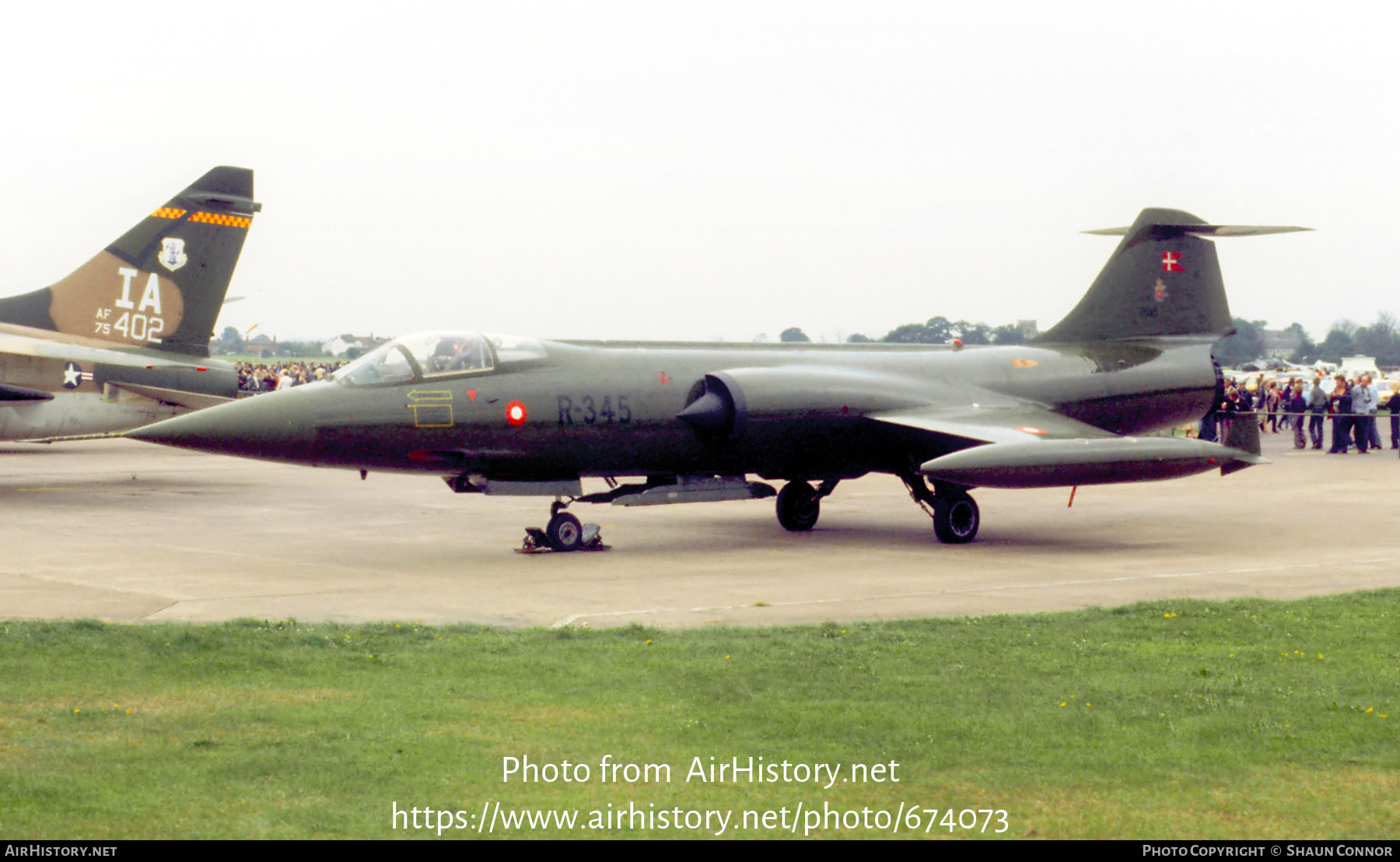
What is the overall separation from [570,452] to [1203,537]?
24.3 feet

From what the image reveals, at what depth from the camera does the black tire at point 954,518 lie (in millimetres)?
15867

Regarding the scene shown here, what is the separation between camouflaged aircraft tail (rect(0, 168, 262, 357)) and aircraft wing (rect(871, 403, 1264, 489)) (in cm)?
1313

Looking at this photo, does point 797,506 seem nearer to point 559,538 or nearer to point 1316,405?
point 559,538

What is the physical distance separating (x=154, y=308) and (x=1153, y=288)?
1575 centimetres

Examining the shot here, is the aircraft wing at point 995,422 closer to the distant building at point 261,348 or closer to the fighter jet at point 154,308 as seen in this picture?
the fighter jet at point 154,308

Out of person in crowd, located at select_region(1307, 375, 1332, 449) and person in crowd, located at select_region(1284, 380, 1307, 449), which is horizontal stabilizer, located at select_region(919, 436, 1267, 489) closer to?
person in crowd, located at select_region(1284, 380, 1307, 449)

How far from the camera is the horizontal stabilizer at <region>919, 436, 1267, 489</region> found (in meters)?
14.3

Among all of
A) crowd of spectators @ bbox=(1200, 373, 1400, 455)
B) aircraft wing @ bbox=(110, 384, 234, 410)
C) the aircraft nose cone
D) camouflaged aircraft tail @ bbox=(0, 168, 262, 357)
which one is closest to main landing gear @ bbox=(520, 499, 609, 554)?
the aircraft nose cone

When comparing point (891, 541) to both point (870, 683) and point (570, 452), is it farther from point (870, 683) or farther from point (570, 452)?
point (870, 683)

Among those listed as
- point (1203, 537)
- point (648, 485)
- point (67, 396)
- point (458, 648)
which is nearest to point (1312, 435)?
point (1203, 537)

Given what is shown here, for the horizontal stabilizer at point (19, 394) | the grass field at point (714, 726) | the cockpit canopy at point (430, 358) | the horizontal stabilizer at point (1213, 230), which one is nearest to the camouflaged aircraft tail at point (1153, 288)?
the horizontal stabilizer at point (1213, 230)

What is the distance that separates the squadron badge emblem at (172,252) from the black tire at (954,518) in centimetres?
1393

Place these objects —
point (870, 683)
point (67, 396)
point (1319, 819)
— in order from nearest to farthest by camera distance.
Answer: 1. point (1319, 819)
2. point (870, 683)
3. point (67, 396)
